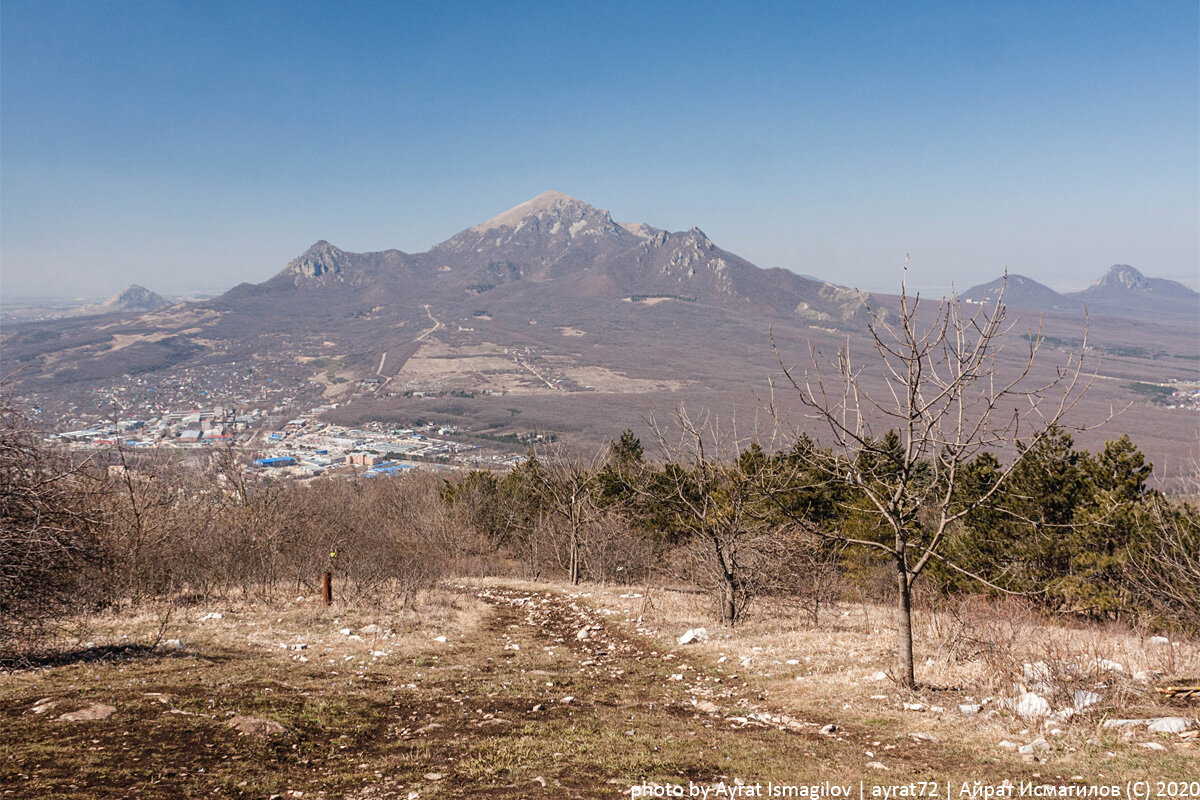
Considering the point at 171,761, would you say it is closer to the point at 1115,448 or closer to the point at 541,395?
the point at 1115,448

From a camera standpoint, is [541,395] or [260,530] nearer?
[260,530]

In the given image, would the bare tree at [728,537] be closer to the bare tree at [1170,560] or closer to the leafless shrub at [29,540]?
the bare tree at [1170,560]

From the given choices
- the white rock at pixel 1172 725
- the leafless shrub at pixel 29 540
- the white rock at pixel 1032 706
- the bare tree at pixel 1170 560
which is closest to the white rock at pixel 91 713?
the leafless shrub at pixel 29 540

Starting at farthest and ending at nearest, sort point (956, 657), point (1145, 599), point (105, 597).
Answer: point (1145, 599), point (105, 597), point (956, 657)

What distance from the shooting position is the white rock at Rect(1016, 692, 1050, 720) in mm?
7402

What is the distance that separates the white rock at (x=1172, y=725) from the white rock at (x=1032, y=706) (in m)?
0.94

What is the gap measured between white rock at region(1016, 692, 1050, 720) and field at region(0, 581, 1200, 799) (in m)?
0.16

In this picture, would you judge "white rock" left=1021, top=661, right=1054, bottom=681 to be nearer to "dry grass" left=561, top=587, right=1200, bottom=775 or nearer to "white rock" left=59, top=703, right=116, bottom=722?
"dry grass" left=561, top=587, right=1200, bottom=775

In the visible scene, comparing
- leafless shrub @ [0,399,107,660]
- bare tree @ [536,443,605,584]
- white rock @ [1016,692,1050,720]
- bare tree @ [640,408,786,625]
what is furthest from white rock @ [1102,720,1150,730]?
bare tree @ [536,443,605,584]

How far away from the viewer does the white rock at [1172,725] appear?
6.62 metres

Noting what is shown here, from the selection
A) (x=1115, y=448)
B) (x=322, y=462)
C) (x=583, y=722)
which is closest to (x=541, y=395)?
(x=322, y=462)

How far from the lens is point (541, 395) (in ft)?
614

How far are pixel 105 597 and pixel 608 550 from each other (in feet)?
73.7

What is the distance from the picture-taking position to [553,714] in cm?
838
